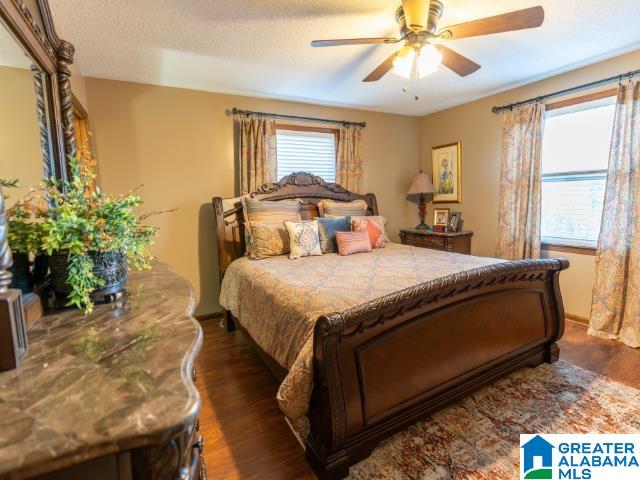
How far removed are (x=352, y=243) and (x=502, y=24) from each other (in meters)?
2.02

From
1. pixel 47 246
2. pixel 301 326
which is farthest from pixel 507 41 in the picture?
pixel 47 246

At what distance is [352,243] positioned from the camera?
3252 mm

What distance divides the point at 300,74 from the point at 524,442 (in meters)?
3.28

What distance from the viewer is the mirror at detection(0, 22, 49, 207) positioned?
105cm

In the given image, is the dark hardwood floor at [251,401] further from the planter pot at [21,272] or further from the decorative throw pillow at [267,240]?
the planter pot at [21,272]

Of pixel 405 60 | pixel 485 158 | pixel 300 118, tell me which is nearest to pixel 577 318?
pixel 485 158

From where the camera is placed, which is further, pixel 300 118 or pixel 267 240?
pixel 300 118

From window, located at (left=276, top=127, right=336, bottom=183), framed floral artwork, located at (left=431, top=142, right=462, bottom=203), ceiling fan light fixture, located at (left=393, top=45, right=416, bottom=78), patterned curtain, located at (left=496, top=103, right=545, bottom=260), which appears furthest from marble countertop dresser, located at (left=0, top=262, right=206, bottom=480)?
framed floral artwork, located at (left=431, top=142, right=462, bottom=203)

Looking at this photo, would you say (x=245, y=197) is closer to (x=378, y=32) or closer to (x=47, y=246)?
(x=378, y=32)

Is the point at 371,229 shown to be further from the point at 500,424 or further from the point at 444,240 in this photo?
the point at 500,424

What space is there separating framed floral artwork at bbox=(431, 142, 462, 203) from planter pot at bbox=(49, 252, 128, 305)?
167 inches

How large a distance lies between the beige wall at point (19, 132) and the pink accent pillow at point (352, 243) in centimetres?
238

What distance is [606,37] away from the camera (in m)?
2.56

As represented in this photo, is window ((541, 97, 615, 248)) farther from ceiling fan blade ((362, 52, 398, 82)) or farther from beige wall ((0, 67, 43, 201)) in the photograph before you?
beige wall ((0, 67, 43, 201))
